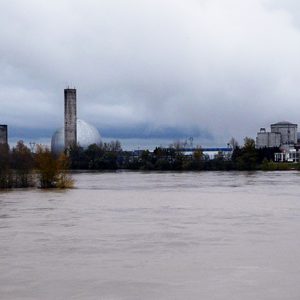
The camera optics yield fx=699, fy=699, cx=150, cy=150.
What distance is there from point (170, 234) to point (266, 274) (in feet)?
20.4

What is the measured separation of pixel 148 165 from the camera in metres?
87.9

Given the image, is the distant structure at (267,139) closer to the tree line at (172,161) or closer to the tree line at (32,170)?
the tree line at (172,161)

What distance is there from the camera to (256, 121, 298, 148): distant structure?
130 metres

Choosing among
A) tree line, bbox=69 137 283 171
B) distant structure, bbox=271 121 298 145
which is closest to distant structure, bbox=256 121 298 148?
distant structure, bbox=271 121 298 145

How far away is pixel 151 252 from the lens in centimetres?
1591

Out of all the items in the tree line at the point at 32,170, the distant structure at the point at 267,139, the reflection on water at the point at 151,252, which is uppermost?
the distant structure at the point at 267,139

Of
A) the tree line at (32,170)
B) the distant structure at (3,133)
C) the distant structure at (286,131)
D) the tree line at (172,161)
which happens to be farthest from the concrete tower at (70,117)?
the distant structure at (286,131)

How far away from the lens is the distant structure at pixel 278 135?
130m

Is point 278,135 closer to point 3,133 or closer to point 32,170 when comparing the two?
point 3,133

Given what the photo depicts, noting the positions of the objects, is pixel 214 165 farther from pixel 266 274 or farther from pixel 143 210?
pixel 266 274

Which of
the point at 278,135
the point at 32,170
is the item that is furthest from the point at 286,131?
the point at 32,170

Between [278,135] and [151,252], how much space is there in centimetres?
11718

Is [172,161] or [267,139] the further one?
[267,139]

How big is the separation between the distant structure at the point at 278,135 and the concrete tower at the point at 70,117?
46933 mm
